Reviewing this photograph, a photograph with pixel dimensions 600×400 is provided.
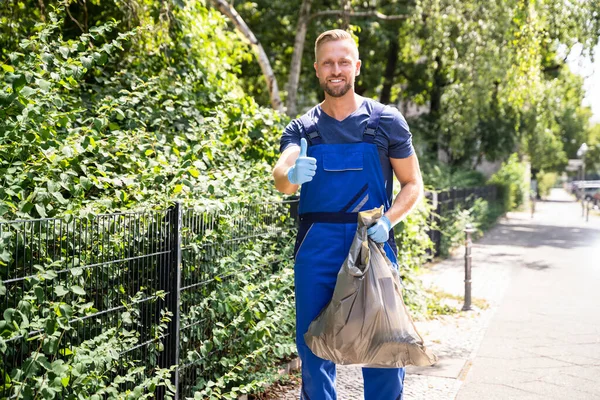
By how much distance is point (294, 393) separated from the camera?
4938 millimetres

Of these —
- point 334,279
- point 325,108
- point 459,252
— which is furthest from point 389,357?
point 459,252

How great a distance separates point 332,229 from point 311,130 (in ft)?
1.60

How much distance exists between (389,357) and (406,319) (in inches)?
7.2

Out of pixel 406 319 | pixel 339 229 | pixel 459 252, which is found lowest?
pixel 459 252

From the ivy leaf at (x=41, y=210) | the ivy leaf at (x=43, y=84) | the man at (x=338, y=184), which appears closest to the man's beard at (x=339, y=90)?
the man at (x=338, y=184)

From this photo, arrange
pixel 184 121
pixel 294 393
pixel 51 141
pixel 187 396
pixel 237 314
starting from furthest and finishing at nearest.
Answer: pixel 184 121
pixel 294 393
pixel 237 314
pixel 187 396
pixel 51 141

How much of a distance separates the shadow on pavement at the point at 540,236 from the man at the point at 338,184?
45.2 ft

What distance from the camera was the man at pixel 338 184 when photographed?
3309mm

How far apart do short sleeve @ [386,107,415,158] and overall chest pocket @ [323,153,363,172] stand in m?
0.17

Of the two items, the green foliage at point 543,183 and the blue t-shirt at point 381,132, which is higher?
the blue t-shirt at point 381,132

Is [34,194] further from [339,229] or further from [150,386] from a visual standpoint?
[339,229]

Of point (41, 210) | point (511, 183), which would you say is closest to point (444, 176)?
point (511, 183)

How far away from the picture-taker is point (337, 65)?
3361 mm

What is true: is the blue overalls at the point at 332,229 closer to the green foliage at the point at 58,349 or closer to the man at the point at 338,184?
the man at the point at 338,184
